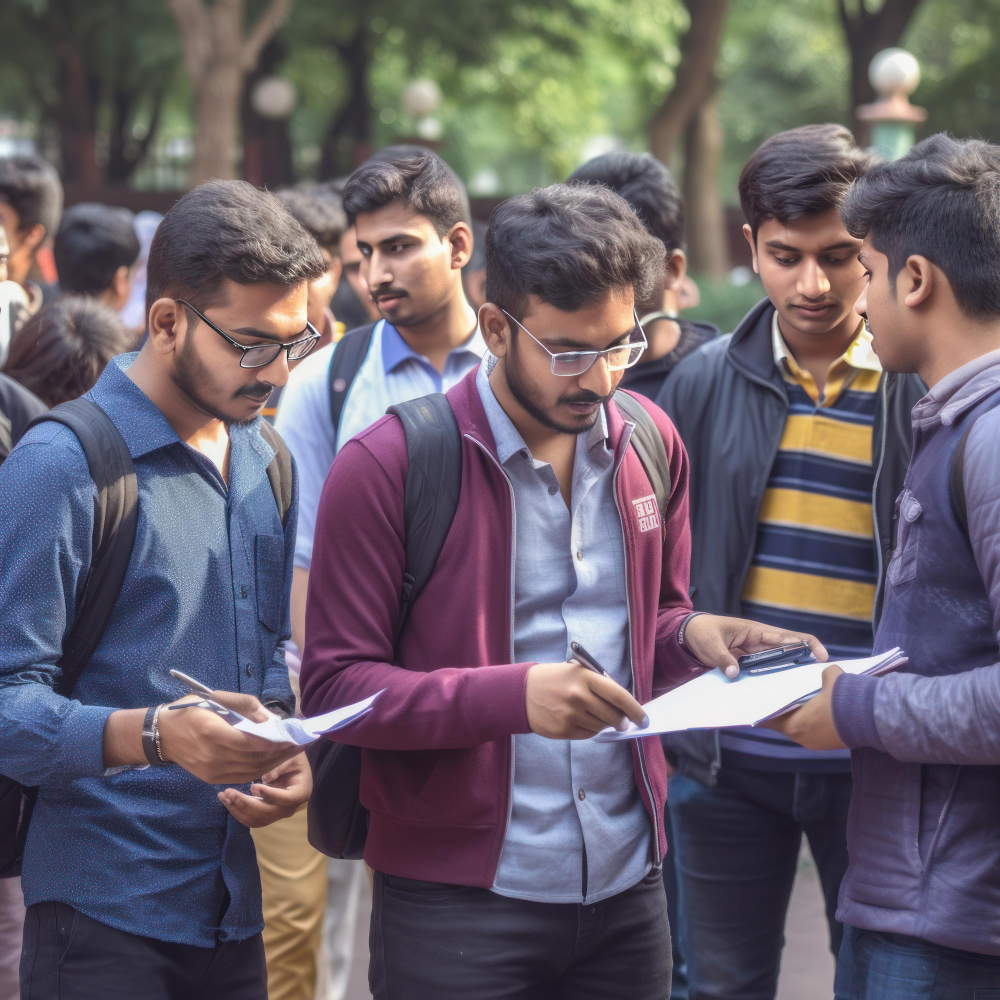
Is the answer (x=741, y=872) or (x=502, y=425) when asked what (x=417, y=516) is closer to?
(x=502, y=425)

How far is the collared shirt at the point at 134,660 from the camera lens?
2.23 metres

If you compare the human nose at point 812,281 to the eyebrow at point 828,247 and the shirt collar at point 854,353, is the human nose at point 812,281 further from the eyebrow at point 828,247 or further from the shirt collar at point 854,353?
the shirt collar at point 854,353

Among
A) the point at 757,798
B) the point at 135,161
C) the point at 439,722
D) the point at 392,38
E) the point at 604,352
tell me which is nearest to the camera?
the point at 439,722

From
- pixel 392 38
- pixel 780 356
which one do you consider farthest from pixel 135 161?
pixel 780 356

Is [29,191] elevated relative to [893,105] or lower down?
lower down

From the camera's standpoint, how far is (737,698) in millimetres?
2385

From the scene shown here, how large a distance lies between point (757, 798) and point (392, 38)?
63.0 feet

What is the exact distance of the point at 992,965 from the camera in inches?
91.1

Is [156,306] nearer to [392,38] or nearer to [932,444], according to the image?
[932,444]

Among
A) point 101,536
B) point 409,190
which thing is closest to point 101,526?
point 101,536

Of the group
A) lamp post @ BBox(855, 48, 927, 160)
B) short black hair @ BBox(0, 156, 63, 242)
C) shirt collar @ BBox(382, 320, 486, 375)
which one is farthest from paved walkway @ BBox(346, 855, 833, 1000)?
lamp post @ BBox(855, 48, 927, 160)

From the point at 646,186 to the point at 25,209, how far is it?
9.83ft

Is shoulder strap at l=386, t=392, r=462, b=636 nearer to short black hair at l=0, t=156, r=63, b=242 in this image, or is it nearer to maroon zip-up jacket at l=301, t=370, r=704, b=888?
maroon zip-up jacket at l=301, t=370, r=704, b=888

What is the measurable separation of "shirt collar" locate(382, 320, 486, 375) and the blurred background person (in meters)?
0.79
